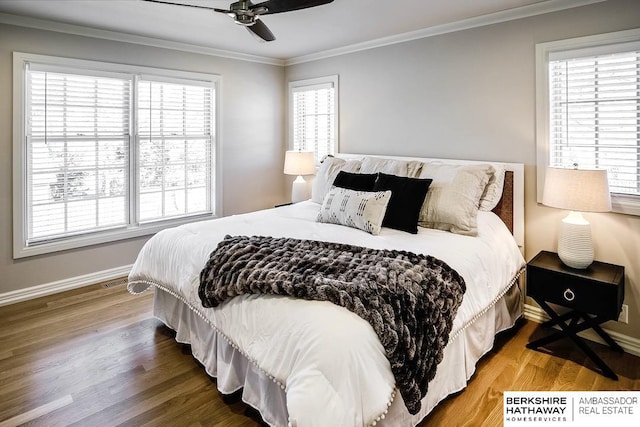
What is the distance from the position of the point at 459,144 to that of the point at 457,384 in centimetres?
213

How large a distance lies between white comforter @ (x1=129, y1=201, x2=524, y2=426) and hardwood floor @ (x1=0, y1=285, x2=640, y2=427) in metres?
0.43

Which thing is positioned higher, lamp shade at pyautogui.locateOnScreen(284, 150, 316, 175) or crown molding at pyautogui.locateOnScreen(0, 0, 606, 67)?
crown molding at pyautogui.locateOnScreen(0, 0, 606, 67)

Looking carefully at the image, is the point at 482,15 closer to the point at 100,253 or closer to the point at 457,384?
the point at 457,384

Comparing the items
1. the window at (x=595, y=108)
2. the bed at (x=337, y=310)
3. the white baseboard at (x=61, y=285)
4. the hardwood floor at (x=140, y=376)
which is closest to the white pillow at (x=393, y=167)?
the bed at (x=337, y=310)

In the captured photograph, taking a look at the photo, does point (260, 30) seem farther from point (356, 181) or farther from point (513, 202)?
point (513, 202)

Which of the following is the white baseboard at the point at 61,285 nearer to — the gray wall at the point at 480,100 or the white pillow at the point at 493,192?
the gray wall at the point at 480,100

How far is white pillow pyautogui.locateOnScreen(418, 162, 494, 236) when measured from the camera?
281cm

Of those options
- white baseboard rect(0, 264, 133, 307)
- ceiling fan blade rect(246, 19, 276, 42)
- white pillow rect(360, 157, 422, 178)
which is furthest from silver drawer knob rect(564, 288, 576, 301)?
white baseboard rect(0, 264, 133, 307)

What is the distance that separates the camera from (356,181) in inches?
132

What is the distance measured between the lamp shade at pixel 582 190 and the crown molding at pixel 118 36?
12.3 ft

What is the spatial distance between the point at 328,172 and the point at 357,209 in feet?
3.44

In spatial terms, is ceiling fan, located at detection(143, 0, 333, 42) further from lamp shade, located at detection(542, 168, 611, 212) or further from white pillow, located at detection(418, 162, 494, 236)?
lamp shade, located at detection(542, 168, 611, 212)

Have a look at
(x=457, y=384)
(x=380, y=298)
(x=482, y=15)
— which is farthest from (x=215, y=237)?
(x=482, y=15)

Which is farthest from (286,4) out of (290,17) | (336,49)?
(336,49)
